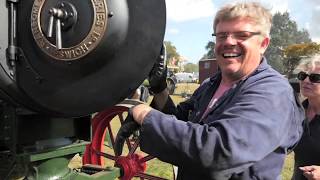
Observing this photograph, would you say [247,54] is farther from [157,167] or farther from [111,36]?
[157,167]

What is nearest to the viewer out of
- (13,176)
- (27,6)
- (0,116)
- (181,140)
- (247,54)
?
(181,140)

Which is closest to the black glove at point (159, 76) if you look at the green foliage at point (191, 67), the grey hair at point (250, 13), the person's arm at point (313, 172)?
the grey hair at point (250, 13)

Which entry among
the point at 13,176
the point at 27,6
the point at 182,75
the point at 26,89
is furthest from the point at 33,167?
the point at 182,75

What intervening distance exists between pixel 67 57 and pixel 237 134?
715 mm

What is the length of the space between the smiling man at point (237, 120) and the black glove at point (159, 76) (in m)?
0.42

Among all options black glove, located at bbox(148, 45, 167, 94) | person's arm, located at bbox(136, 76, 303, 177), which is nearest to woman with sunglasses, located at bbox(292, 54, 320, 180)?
black glove, located at bbox(148, 45, 167, 94)

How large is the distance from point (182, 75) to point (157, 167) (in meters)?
42.2

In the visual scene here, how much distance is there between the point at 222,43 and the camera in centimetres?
163

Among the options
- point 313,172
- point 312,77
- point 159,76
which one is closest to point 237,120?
point 159,76

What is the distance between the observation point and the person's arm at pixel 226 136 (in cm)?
133

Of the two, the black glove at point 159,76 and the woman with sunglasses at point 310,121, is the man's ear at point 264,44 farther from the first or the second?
the woman with sunglasses at point 310,121

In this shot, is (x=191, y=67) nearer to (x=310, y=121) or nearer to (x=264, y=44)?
(x=310, y=121)

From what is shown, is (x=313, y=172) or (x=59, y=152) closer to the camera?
(x=59, y=152)

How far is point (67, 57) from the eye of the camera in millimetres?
1623
